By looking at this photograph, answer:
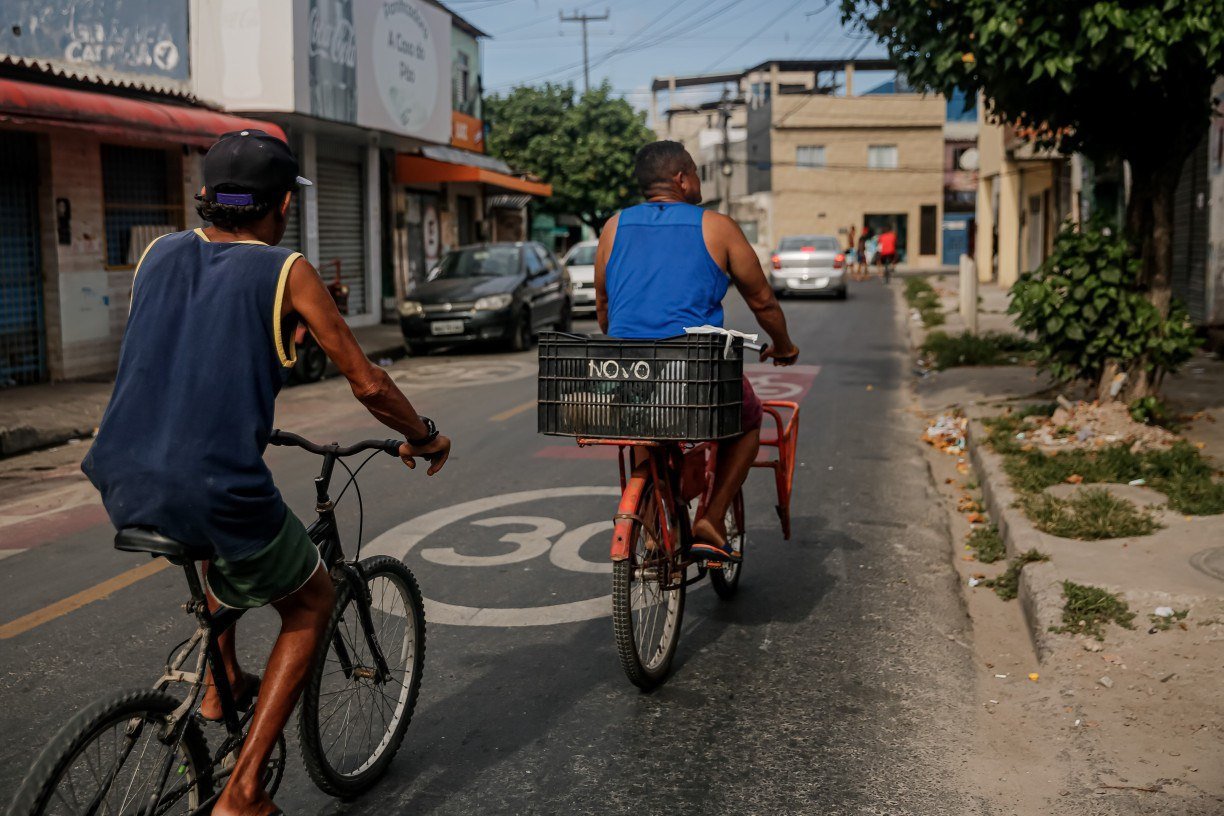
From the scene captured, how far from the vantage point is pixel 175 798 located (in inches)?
109

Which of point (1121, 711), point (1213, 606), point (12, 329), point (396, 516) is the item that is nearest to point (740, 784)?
point (1121, 711)

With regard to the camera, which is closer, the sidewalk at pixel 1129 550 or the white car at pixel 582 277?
the sidewalk at pixel 1129 550

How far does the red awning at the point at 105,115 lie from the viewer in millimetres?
11617

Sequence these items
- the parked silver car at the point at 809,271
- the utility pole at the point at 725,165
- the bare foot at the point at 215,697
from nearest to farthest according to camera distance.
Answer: the bare foot at the point at 215,697
the parked silver car at the point at 809,271
the utility pole at the point at 725,165

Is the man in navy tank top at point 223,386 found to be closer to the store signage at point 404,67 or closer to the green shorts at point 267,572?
the green shorts at point 267,572

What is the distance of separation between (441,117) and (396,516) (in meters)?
18.9

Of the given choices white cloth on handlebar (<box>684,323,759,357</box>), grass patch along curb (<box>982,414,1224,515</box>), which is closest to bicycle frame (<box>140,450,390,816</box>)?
white cloth on handlebar (<box>684,323,759,357</box>)

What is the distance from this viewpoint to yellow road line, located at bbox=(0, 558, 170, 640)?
5172 mm

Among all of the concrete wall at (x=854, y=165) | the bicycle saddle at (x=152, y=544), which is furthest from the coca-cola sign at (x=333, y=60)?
the concrete wall at (x=854, y=165)

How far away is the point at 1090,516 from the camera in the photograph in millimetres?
6207

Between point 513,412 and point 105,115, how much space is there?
5592 mm

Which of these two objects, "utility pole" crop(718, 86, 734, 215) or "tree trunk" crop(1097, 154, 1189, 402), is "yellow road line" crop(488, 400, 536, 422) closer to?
"tree trunk" crop(1097, 154, 1189, 402)

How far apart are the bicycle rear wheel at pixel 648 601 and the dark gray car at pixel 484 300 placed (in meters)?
13.0

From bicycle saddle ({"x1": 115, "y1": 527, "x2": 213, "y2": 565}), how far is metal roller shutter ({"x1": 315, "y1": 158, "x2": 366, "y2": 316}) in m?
19.6
